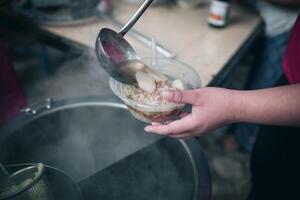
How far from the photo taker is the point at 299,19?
1.08 metres

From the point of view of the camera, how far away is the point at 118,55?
3.14 feet

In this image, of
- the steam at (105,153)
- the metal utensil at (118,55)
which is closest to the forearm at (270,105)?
the steam at (105,153)

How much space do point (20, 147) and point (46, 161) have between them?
0.42 ft

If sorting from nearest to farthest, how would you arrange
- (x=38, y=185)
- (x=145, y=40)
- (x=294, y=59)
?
(x=38, y=185) → (x=294, y=59) → (x=145, y=40)

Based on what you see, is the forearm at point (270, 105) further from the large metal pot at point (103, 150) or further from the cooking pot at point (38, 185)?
the cooking pot at point (38, 185)

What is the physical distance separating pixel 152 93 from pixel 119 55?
0.18 metres

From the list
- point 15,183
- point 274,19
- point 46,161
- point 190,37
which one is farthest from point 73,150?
point 274,19

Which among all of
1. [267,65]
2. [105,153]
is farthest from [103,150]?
[267,65]

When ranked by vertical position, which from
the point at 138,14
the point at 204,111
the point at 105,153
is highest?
the point at 138,14

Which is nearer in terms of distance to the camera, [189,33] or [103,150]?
[103,150]

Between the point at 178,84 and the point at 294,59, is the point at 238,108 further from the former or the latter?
the point at 294,59

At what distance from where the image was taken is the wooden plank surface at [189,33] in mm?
1309

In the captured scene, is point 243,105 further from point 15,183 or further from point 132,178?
point 15,183

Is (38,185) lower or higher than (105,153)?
higher
